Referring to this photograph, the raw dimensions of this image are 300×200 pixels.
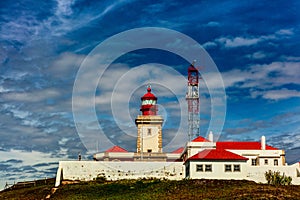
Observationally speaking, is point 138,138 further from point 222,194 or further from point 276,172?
point 222,194

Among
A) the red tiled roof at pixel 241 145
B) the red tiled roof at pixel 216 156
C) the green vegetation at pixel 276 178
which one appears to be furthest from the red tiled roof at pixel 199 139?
the green vegetation at pixel 276 178

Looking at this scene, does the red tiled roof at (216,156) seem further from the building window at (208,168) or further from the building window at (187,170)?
the building window at (187,170)

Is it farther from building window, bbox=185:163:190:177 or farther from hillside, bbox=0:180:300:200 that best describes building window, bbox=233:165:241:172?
building window, bbox=185:163:190:177

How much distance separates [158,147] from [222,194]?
870 inches

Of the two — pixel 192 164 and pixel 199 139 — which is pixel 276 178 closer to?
pixel 192 164

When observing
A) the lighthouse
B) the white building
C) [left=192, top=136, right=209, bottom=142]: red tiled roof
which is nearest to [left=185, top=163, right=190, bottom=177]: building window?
the white building

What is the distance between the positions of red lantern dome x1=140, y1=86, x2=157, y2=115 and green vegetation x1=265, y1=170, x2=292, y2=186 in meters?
18.9

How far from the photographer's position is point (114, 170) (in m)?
55.8

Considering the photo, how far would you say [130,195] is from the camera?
46.5m

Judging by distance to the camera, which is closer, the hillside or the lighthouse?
the hillside

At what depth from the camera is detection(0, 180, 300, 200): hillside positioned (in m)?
43.6

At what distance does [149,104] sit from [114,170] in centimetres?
1387

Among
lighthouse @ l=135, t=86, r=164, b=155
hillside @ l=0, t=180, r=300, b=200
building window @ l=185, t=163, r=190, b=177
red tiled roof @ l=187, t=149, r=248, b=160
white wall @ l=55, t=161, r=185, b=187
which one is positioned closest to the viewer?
hillside @ l=0, t=180, r=300, b=200

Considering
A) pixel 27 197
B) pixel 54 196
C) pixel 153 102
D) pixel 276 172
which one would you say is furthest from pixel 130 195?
pixel 153 102
